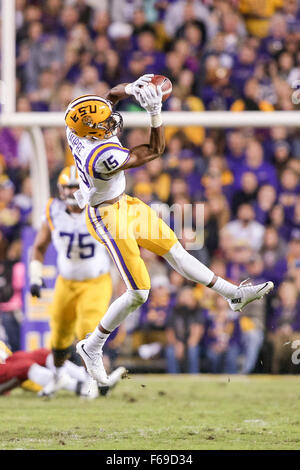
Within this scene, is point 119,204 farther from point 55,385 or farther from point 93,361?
point 55,385

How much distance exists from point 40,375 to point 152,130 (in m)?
2.85

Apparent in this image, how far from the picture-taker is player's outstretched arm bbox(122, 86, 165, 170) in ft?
17.0

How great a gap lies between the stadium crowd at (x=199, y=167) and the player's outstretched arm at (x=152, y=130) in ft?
9.43

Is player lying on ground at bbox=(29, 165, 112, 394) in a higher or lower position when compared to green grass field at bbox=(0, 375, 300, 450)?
higher

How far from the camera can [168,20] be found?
10.1 meters

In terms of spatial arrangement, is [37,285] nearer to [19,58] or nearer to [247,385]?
[247,385]

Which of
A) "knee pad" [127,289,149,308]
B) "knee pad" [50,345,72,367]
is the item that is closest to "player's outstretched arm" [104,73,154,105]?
"knee pad" [127,289,149,308]

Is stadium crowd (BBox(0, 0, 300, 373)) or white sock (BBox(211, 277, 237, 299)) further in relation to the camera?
stadium crowd (BBox(0, 0, 300, 373))

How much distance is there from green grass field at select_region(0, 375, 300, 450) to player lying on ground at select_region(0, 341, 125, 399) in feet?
0.33

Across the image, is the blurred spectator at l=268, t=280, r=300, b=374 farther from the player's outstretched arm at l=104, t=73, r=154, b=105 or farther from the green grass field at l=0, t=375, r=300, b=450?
the player's outstretched arm at l=104, t=73, r=154, b=105

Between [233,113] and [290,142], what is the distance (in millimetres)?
1742

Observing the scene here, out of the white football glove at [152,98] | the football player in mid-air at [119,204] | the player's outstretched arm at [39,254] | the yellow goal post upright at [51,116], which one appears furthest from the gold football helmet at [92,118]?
the yellow goal post upright at [51,116]
